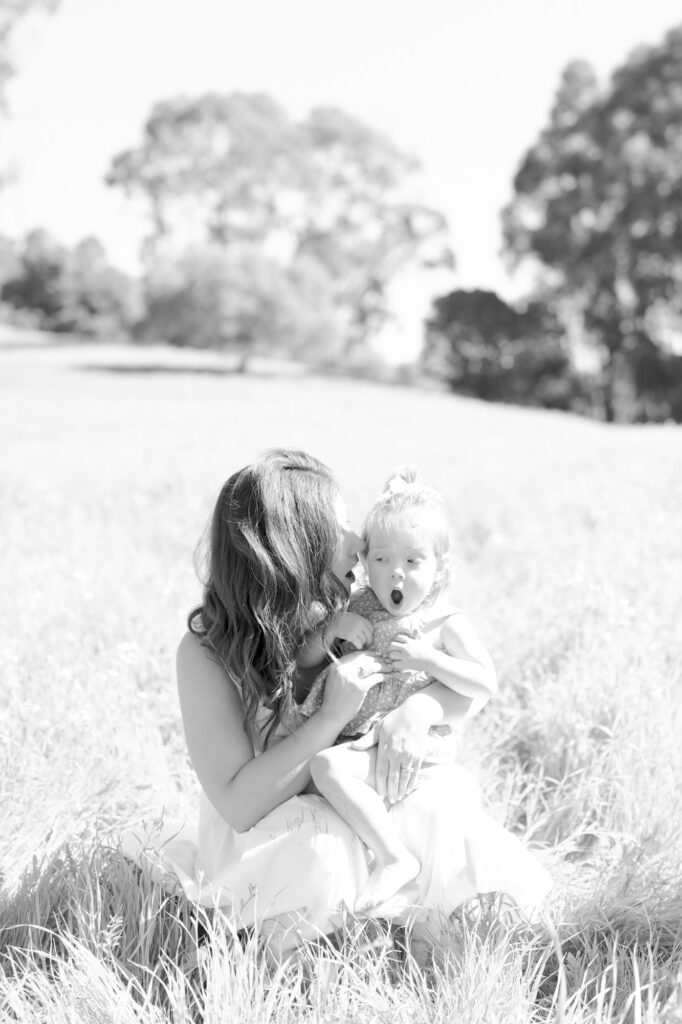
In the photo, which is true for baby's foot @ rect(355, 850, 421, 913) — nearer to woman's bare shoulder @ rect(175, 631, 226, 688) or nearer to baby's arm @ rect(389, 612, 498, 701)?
baby's arm @ rect(389, 612, 498, 701)

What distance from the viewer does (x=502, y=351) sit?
4309 cm

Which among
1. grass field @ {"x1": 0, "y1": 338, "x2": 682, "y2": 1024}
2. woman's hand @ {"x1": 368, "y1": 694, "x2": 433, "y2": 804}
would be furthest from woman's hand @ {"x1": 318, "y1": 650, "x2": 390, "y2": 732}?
grass field @ {"x1": 0, "y1": 338, "x2": 682, "y2": 1024}

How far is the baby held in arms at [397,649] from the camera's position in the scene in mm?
2668

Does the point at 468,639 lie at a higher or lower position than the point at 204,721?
higher

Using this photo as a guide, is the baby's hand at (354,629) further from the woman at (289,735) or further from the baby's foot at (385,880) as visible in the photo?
the baby's foot at (385,880)

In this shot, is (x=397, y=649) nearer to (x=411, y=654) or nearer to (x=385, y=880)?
(x=411, y=654)

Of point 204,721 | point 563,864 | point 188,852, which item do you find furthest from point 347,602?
point 563,864

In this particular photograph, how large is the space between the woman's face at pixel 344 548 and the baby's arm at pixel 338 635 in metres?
0.09

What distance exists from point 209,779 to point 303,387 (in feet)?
105

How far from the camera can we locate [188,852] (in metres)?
3.01

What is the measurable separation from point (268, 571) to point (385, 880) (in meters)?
0.84

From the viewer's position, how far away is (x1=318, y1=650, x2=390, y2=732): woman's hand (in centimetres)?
268

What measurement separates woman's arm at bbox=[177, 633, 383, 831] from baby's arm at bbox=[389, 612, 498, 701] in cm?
13

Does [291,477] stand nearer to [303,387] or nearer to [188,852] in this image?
[188,852]
